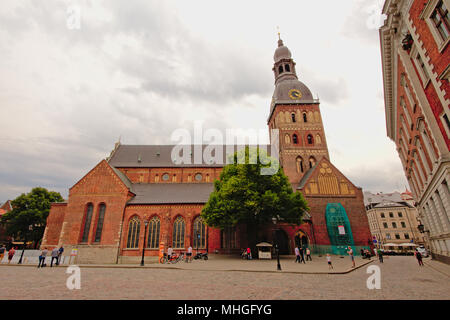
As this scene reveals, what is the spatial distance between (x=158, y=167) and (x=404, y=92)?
112 ft

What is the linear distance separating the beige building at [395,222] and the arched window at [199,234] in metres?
60.9

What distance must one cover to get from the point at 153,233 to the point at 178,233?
339cm

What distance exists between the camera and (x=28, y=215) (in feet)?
131

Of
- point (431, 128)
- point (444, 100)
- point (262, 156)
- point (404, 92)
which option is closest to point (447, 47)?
point (444, 100)

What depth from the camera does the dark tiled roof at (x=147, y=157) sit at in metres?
37.7

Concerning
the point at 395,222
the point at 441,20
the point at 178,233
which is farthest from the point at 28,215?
the point at 395,222

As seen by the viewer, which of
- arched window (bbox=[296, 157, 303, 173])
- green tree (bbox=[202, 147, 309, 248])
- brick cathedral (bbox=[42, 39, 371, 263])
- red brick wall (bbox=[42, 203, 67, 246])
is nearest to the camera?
green tree (bbox=[202, 147, 309, 248])

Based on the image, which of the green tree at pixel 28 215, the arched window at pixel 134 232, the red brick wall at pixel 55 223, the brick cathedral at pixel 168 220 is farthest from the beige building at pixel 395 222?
the green tree at pixel 28 215

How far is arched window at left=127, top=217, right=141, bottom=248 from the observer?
28.3 m

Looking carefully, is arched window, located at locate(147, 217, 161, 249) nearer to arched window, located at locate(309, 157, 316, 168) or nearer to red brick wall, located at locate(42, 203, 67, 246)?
red brick wall, located at locate(42, 203, 67, 246)

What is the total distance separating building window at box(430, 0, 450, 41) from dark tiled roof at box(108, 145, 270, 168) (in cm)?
3056

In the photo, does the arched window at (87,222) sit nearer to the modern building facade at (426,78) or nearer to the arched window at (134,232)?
the arched window at (134,232)

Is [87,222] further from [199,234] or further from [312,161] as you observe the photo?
[312,161]

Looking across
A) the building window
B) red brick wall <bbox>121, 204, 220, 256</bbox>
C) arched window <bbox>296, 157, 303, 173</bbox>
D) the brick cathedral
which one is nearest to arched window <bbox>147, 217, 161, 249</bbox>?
the brick cathedral
